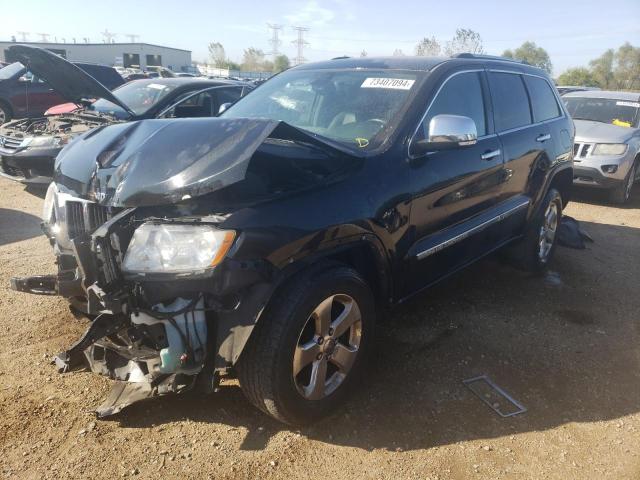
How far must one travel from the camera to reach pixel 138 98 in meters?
7.59

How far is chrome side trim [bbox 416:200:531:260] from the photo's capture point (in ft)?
10.3

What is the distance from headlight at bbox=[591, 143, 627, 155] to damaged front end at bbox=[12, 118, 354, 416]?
7451 mm

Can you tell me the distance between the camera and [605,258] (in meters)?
5.56

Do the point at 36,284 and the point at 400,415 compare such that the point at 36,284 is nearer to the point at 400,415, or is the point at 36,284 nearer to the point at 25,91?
the point at 400,415

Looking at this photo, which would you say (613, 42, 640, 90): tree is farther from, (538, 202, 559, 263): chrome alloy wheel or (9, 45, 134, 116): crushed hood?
(9, 45, 134, 116): crushed hood

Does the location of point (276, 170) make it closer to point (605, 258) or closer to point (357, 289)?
point (357, 289)

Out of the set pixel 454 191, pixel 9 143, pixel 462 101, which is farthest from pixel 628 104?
pixel 9 143

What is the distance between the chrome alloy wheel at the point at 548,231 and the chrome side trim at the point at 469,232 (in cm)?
63

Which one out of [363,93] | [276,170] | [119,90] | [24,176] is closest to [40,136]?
[24,176]

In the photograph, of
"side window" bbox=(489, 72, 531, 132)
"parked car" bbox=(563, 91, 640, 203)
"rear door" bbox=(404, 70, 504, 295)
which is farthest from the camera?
"parked car" bbox=(563, 91, 640, 203)

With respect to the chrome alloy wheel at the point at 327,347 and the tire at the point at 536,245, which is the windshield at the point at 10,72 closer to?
the tire at the point at 536,245

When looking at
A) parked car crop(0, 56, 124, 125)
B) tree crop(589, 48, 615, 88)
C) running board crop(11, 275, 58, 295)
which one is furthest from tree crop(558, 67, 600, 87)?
running board crop(11, 275, 58, 295)

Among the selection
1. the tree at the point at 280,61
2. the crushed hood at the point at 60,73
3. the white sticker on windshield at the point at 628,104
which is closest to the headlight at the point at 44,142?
the crushed hood at the point at 60,73

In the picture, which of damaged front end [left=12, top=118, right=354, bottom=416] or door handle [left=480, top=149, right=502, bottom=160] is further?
door handle [left=480, top=149, right=502, bottom=160]
